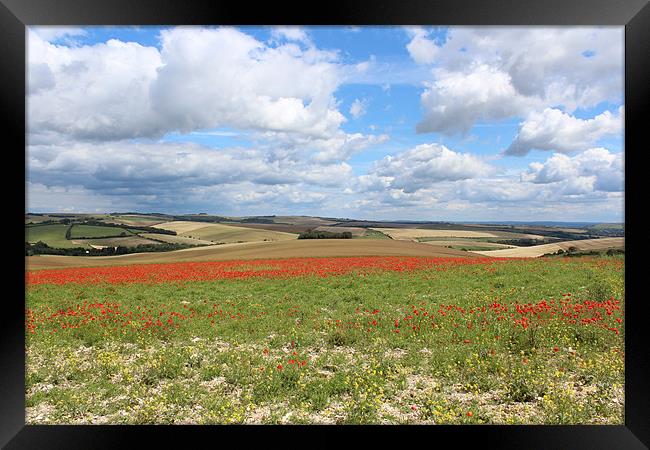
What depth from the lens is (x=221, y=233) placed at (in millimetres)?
38500

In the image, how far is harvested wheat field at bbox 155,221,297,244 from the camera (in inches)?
1395

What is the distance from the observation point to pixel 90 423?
4852 mm

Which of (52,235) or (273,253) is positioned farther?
(52,235)

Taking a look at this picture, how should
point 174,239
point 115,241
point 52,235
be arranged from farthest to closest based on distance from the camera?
point 174,239, point 115,241, point 52,235

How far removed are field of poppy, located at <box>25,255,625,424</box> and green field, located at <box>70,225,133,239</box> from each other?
18.2 meters

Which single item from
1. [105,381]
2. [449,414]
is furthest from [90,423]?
[449,414]

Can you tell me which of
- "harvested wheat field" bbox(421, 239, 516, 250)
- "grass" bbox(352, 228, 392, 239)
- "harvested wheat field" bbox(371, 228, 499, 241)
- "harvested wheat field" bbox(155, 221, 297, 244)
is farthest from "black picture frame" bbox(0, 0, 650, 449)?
"harvested wheat field" bbox(155, 221, 297, 244)

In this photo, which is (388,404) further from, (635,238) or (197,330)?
(197,330)

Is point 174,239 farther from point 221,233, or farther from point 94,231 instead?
point 221,233
